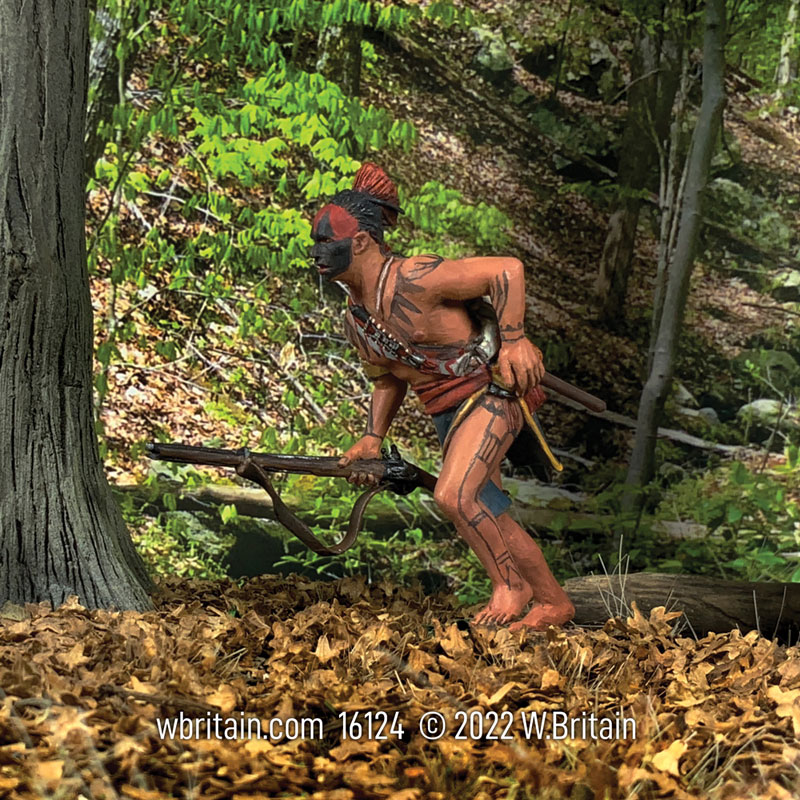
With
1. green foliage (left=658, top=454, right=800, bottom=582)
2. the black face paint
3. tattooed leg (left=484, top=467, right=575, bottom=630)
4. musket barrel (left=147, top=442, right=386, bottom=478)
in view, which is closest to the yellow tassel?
tattooed leg (left=484, top=467, right=575, bottom=630)

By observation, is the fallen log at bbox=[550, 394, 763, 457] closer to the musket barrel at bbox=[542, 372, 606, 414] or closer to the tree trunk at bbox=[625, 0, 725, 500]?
the tree trunk at bbox=[625, 0, 725, 500]

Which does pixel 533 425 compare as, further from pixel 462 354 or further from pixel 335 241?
pixel 335 241

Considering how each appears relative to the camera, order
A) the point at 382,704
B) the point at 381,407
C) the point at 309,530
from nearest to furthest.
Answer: the point at 382,704 → the point at 309,530 → the point at 381,407

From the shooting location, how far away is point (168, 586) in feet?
11.5

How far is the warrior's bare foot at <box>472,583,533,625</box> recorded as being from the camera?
112 inches

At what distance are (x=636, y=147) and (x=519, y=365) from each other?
7.49 ft

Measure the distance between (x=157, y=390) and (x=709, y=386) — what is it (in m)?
2.63

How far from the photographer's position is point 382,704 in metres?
2.13

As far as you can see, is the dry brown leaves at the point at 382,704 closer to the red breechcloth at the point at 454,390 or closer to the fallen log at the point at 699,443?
the red breechcloth at the point at 454,390

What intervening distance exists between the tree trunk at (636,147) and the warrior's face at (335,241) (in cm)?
206

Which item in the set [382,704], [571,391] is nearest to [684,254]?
[571,391]

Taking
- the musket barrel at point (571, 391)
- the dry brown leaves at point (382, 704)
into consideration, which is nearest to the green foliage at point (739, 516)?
the musket barrel at point (571, 391)

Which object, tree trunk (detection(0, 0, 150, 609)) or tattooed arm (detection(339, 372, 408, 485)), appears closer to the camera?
tree trunk (detection(0, 0, 150, 609))

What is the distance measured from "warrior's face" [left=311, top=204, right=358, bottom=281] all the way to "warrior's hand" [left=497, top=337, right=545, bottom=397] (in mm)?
546
